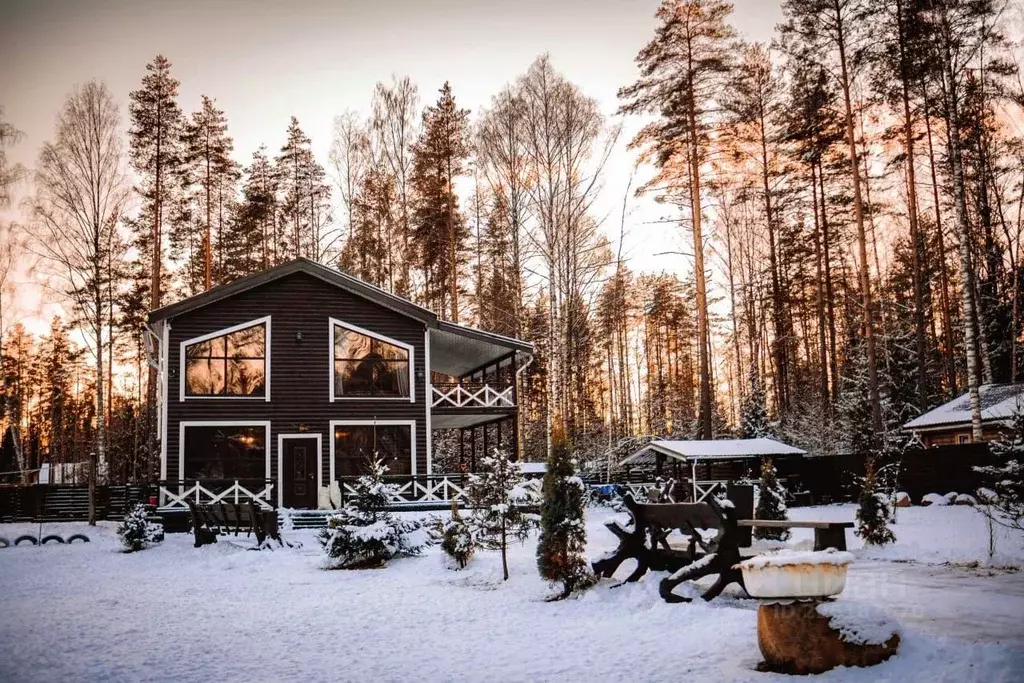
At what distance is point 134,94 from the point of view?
27828 millimetres

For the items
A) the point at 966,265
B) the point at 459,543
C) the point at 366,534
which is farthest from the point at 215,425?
the point at 966,265

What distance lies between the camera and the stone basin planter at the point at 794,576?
197 inches

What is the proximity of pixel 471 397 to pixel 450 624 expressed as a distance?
50.2 feet

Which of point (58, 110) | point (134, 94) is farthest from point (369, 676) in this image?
point (134, 94)

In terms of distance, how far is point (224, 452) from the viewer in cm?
2056

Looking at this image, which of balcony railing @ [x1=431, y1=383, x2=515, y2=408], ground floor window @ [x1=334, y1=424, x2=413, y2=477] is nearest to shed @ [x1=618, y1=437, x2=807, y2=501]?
balcony railing @ [x1=431, y1=383, x2=515, y2=408]

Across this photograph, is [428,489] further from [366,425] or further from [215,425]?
[215,425]

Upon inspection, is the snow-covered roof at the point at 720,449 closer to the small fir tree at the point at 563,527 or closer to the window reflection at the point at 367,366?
the window reflection at the point at 367,366

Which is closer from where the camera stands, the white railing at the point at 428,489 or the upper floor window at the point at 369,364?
the white railing at the point at 428,489

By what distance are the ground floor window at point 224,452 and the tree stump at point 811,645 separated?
1753 cm

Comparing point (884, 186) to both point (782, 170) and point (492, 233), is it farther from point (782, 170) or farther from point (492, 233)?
point (492, 233)

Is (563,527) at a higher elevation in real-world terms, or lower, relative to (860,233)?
lower

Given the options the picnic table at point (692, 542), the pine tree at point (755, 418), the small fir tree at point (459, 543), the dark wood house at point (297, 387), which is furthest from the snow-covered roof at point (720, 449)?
the picnic table at point (692, 542)

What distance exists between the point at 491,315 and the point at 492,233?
3739mm
